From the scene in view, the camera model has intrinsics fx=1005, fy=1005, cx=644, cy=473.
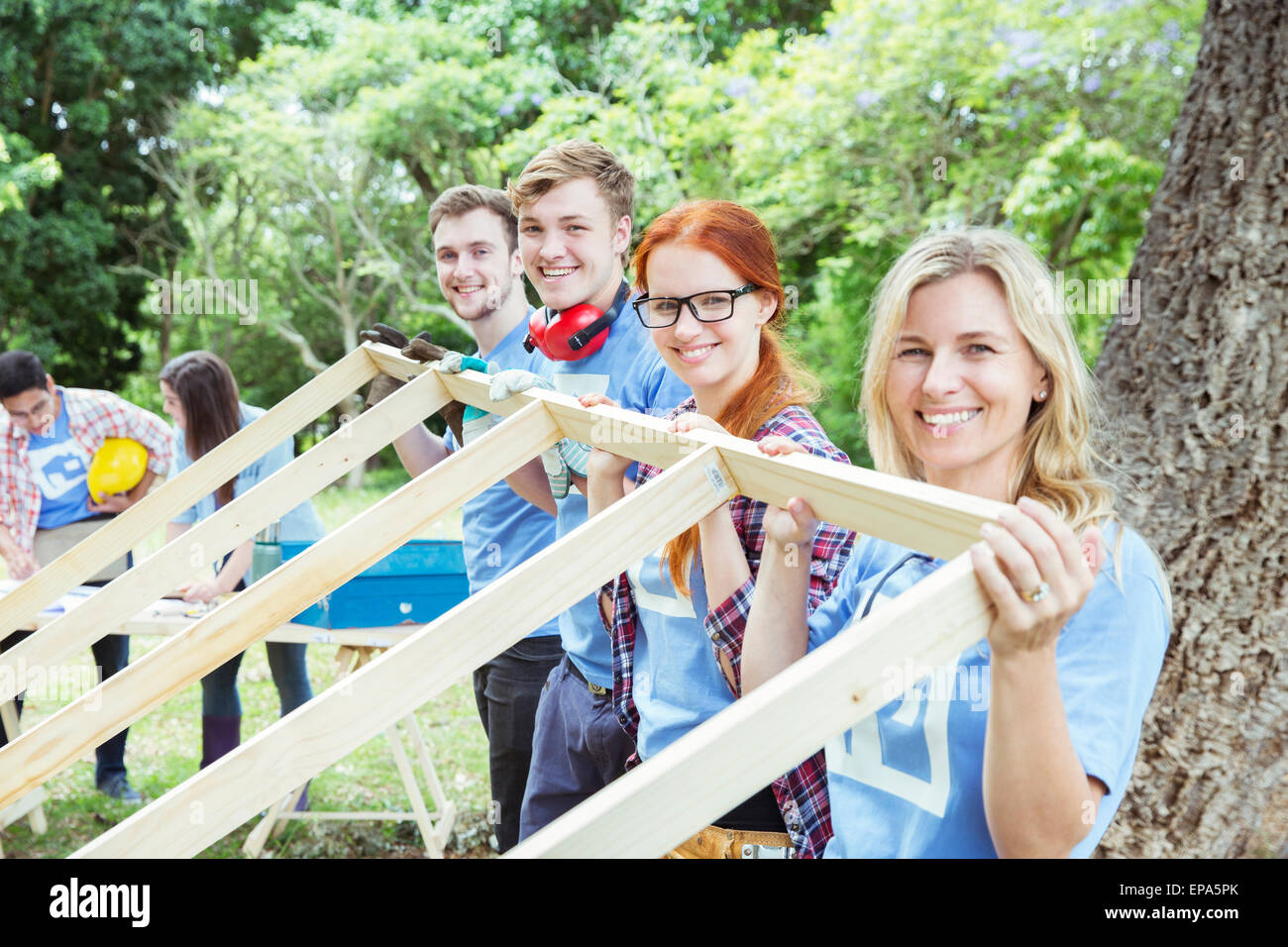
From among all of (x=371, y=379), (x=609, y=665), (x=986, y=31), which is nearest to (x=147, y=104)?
(x=986, y=31)

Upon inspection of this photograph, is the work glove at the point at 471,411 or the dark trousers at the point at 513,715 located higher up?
the work glove at the point at 471,411

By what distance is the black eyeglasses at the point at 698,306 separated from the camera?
69.7 inches

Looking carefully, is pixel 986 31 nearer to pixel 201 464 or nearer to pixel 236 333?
pixel 201 464

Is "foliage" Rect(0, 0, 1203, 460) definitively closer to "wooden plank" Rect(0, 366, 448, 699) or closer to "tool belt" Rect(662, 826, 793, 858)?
"wooden plank" Rect(0, 366, 448, 699)

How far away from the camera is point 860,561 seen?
154 centimetres

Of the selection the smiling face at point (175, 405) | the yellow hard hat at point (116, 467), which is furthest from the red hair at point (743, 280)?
the yellow hard hat at point (116, 467)

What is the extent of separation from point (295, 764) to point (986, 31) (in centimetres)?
1089

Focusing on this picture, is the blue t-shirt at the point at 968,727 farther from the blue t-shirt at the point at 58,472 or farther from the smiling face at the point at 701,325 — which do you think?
the blue t-shirt at the point at 58,472

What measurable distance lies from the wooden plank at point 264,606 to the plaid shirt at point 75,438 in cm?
340

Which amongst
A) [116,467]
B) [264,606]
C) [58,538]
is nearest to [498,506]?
[264,606]

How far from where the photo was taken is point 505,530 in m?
2.71

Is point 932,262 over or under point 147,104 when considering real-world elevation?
under

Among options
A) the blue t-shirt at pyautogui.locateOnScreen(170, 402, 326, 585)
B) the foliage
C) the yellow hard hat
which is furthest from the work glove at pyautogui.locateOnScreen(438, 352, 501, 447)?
the foliage

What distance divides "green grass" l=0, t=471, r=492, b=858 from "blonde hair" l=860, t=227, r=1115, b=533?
2.46 m
